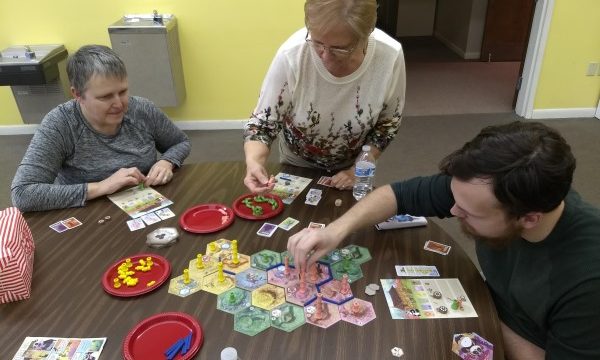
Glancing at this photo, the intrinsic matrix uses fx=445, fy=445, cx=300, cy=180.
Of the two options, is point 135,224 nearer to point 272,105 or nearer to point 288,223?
point 288,223

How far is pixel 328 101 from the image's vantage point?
155 centimetres

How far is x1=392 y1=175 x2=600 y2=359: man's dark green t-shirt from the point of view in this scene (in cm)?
93

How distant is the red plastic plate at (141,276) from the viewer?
3.83 feet

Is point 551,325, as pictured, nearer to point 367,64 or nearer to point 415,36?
point 367,64

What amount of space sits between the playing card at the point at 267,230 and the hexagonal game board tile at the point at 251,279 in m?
0.17

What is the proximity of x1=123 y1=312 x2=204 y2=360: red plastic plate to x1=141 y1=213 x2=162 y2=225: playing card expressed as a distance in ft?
1.44

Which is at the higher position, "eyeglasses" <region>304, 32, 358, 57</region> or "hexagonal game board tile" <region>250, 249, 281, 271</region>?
"eyeglasses" <region>304, 32, 358, 57</region>

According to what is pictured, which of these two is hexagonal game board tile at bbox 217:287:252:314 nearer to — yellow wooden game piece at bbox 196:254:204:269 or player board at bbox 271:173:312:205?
yellow wooden game piece at bbox 196:254:204:269

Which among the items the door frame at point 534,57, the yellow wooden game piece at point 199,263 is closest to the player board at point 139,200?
the yellow wooden game piece at point 199,263

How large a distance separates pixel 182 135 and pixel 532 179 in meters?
1.45

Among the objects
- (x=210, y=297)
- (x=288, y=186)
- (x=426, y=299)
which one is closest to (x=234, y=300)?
(x=210, y=297)

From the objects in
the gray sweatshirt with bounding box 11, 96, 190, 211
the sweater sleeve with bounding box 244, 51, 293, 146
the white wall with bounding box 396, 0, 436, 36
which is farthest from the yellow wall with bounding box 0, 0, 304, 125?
the white wall with bounding box 396, 0, 436, 36

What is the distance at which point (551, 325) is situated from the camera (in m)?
1.00

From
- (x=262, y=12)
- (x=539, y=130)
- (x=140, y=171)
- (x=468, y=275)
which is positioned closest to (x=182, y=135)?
(x=140, y=171)
